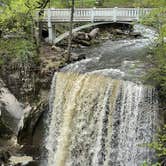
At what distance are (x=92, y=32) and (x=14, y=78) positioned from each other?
7.78 metres

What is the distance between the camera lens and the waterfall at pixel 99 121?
63.7 feet

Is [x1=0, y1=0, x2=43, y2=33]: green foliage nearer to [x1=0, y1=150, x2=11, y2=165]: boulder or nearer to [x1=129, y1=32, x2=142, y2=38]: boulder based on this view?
[x1=0, y1=150, x2=11, y2=165]: boulder

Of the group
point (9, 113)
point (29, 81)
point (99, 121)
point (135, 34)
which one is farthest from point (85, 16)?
point (99, 121)

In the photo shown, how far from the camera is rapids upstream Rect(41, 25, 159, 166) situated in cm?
1944

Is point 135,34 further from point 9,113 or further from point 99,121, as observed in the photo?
point 99,121

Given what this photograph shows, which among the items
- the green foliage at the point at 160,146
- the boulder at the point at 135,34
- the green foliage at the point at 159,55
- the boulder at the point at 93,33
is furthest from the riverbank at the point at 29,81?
the green foliage at the point at 160,146

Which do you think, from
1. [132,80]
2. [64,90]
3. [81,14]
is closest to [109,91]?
[132,80]

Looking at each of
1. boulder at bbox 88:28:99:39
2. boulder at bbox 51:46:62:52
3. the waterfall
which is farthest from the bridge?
the waterfall

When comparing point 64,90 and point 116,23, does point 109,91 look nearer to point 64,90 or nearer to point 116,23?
point 64,90

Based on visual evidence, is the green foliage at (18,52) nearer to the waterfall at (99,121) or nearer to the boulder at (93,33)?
the waterfall at (99,121)

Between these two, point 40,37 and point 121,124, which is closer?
point 121,124

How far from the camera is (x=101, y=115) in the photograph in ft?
67.4

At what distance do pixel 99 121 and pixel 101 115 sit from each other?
0.28 meters

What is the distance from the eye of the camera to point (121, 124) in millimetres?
19875
